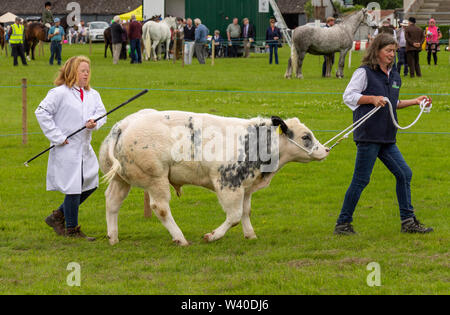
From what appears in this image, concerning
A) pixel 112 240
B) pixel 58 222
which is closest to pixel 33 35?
pixel 58 222

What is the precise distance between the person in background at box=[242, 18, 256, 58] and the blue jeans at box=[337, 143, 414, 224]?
31691 millimetres

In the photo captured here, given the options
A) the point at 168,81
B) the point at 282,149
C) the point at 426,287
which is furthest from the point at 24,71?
the point at 426,287

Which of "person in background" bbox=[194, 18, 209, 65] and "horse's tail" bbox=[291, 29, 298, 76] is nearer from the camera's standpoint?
"horse's tail" bbox=[291, 29, 298, 76]

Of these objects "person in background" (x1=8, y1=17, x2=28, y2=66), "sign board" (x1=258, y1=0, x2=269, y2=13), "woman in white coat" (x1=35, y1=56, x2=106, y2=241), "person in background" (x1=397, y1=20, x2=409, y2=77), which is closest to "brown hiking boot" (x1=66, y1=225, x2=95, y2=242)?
"woman in white coat" (x1=35, y1=56, x2=106, y2=241)

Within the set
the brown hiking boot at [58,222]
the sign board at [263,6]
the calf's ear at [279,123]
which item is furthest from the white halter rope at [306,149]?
the sign board at [263,6]

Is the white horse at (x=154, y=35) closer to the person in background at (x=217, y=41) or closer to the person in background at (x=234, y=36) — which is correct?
the person in background at (x=217, y=41)

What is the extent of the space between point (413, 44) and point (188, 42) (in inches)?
445

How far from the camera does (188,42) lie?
33.3 m

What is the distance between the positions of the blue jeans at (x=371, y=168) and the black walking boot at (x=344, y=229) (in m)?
0.04

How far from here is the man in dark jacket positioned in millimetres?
25531

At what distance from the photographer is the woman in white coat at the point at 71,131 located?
7840mm

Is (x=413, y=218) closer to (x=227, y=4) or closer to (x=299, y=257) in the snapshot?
(x=299, y=257)

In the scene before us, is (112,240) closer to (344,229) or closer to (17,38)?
(344,229)

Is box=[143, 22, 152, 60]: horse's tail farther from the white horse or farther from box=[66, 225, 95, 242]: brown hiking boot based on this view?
box=[66, 225, 95, 242]: brown hiking boot
